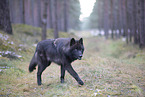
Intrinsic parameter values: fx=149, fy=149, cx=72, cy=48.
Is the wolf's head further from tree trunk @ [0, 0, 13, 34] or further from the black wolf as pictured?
tree trunk @ [0, 0, 13, 34]

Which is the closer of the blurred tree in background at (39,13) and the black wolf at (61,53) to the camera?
the black wolf at (61,53)

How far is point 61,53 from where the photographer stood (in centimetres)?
568

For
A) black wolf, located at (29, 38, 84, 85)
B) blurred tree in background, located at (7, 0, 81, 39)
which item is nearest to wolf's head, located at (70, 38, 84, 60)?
black wolf, located at (29, 38, 84, 85)

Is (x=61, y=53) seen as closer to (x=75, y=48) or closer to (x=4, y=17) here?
(x=75, y=48)

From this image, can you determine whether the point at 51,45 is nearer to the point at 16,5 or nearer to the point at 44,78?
the point at 44,78

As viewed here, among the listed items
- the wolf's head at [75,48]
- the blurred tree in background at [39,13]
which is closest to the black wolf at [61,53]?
the wolf's head at [75,48]

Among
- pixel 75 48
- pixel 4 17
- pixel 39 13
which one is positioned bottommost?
pixel 75 48

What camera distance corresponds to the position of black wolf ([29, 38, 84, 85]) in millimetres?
5301

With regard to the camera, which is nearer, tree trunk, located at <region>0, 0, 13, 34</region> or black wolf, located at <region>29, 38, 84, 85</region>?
black wolf, located at <region>29, 38, 84, 85</region>

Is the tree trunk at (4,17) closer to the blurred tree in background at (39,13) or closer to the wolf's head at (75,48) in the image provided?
the blurred tree in background at (39,13)

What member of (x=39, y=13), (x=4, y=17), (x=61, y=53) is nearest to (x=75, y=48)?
(x=61, y=53)

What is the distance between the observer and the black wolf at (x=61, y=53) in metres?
5.30

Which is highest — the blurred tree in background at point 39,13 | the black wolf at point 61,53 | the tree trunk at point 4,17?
the blurred tree in background at point 39,13

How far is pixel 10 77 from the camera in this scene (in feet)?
21.9
